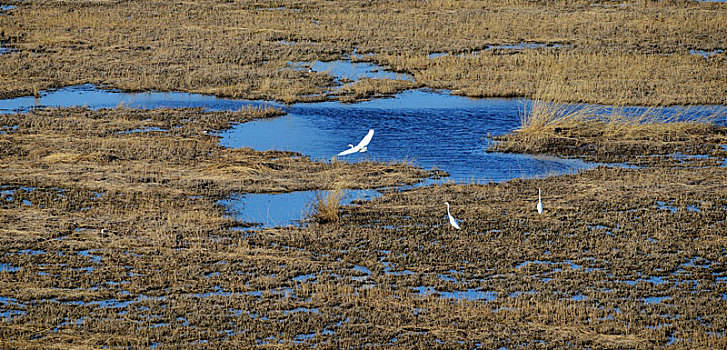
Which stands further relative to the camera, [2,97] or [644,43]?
[644,43]

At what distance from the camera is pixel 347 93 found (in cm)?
2775

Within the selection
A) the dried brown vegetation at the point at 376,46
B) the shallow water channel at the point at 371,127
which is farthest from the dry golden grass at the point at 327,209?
the dried brown vegetation at the point at 376,46

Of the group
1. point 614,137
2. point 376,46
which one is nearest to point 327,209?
point 614,137

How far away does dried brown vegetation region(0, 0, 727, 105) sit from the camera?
28531 millimetres

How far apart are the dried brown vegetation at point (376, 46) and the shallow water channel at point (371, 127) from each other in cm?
91

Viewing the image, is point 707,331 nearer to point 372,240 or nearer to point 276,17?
point 372,240

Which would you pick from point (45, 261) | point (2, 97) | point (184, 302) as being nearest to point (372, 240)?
point (184, 302)

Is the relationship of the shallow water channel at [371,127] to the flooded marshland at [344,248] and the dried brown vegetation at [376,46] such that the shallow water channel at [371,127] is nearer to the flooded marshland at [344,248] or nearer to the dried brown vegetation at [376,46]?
the flooded marshland at [344,248]

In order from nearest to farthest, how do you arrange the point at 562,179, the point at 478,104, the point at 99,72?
the point at 562,179
the point at 478,104
the point at 99,72

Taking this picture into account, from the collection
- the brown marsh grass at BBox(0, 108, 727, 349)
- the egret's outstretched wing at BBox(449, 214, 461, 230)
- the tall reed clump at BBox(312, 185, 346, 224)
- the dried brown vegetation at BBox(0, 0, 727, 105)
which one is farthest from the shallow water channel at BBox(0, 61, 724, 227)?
the egret's outstretched wing at BBox(449, 214, 461, 230)

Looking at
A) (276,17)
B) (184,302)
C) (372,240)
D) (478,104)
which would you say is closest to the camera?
(184,302)

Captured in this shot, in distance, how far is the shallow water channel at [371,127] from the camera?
60.5 feet

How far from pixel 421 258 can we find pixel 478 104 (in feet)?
43.7

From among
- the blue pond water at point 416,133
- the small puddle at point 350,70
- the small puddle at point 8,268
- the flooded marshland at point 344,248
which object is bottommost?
the blue pond water at point 416,133
